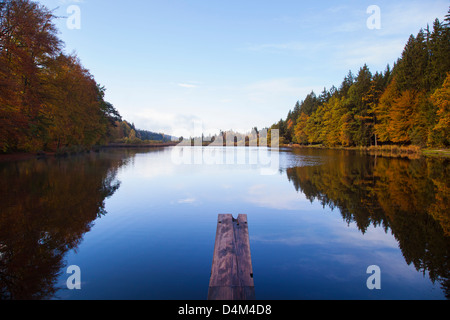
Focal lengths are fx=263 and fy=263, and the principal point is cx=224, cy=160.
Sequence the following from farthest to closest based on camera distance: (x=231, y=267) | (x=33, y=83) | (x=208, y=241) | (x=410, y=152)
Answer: (x=410, y=152)
(x=33, y=83)
(x=208, y=241)
(x=231, y=267)

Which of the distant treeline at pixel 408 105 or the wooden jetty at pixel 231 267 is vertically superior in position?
the distant treeline at pixel 408 105

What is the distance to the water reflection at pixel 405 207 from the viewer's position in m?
5.55

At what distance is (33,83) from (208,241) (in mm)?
26269

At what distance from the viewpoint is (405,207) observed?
9297 mm

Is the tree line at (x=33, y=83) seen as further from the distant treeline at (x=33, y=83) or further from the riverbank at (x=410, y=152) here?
the riverbank at (x=410, y=152)

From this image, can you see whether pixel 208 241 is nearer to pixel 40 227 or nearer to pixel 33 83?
pixel 40 227

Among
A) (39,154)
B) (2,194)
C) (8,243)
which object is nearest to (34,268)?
(8,243)

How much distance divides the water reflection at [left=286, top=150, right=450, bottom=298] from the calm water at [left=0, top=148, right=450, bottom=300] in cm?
4

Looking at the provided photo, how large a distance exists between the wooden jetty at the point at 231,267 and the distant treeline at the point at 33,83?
18646mm

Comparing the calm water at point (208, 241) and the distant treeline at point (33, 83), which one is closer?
the calm water at point (208, 241)

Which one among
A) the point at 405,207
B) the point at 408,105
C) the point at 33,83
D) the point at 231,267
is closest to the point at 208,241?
the point at 231,267

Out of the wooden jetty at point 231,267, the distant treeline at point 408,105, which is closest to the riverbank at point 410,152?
the distant treeline at point 408,105

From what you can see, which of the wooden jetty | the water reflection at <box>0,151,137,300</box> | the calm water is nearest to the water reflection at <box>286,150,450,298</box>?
the calm water

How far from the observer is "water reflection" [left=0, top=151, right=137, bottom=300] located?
4.45 meters
